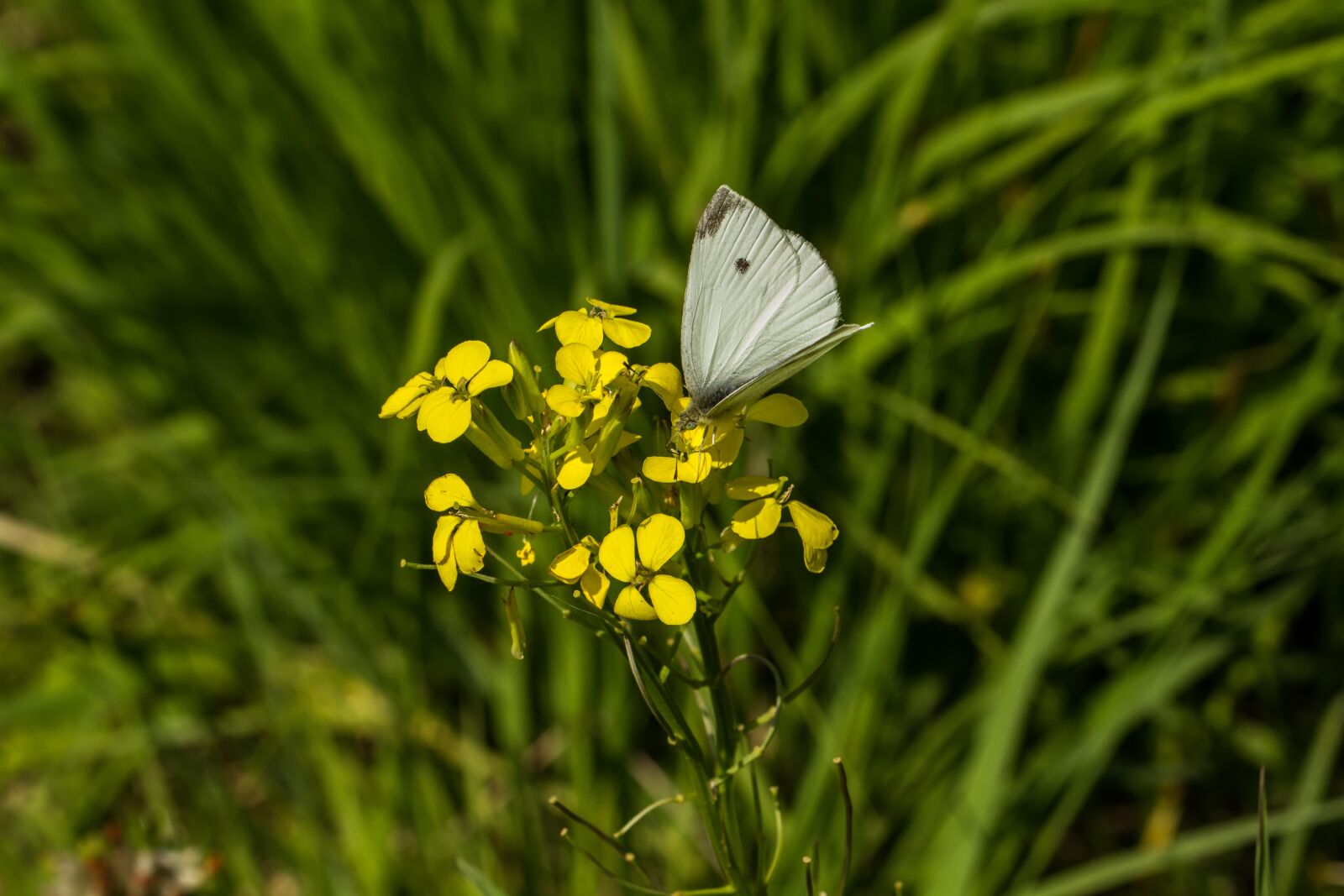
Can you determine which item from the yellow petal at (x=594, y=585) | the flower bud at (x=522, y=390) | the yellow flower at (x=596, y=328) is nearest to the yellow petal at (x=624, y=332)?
the yellow flower at (x=596, y=328)

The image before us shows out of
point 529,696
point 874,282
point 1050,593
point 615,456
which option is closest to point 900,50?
point 874,282

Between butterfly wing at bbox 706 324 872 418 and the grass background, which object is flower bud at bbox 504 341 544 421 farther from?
the grass background

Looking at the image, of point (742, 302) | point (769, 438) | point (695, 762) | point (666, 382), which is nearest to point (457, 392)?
point (666, 382)

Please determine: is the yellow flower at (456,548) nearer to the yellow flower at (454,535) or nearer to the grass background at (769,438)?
the yellow flower at (454,535)

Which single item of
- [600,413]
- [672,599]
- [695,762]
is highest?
[600,413]

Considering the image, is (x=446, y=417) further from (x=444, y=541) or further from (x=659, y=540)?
(x=659, y=540)
